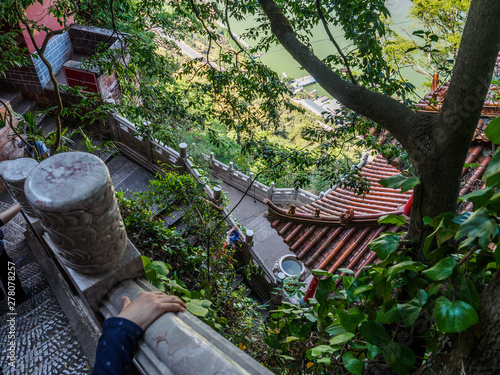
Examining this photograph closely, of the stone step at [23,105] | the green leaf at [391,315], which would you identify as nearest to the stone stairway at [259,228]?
the stone step at [23,105]

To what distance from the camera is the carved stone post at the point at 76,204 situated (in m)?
1.32

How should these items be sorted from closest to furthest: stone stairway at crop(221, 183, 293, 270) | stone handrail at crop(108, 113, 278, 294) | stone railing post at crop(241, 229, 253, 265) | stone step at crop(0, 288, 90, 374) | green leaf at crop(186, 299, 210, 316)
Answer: green leaf at crop(186, 299, 210, 316) → stone step at crop(0, 288, 90, 374) → stone handrail at crop(108, 113, 278, 294) → stone railing post at crop(241, 229, 253, 265) → stone stairway at crop(221, 183, 293, 270)

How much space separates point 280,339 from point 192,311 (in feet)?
2.63

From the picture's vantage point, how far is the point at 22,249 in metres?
3.66

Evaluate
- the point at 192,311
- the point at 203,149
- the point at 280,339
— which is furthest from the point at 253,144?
the point at 203,149

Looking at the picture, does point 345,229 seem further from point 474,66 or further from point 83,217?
point 83,217

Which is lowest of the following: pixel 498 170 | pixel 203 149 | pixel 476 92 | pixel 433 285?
pixel 203 149

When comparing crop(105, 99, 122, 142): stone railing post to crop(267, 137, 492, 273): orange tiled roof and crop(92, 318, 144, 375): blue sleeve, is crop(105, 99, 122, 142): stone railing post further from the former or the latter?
crop(92, 318, 144, 375): blue sleeve

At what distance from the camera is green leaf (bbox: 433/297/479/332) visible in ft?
3.35

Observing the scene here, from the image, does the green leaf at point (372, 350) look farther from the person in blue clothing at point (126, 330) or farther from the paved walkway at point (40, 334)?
the paved walkway at point (40, 334)

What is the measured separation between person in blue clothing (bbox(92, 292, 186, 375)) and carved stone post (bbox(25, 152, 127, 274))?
34 cm

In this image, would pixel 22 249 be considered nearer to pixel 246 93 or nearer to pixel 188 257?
pixel 188 257

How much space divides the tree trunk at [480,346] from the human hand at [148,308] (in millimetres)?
1076

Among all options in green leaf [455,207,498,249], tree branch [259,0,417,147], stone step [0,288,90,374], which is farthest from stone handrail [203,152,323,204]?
green leaf [455,207,498,249]
